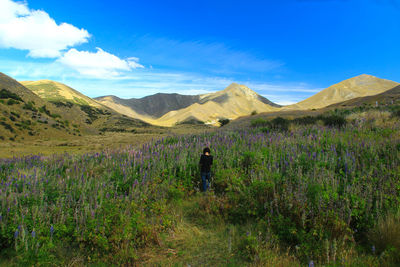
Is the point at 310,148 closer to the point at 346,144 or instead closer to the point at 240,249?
the point at 346,144

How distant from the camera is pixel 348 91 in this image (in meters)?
169

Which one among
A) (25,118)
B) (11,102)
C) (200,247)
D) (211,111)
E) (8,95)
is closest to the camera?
(200,247)

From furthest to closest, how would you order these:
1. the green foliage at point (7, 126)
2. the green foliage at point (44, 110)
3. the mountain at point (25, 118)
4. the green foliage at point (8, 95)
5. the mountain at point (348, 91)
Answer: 1. the mountain at point (348, 91)
2. the green foliage at point (44, 110)
3. the green foliage at point (8, 95)
4. the mountain at point (25, 118)
5. the green foliage at point (7, 126)

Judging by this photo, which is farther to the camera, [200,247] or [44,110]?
[44,110]

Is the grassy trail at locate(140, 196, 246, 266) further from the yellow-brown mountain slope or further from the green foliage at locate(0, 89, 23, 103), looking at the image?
the yellow-brown mountain slope

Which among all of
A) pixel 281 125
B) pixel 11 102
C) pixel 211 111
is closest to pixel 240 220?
pixel 281 125

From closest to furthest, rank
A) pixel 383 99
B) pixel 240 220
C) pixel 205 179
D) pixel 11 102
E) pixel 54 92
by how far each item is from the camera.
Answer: pixel 240 220
pixel 205 179
pixel 11 102
pixel 383 99
pixel 54 92

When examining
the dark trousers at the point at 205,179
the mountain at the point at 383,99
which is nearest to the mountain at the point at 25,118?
the dark trousers at the point at 205,179

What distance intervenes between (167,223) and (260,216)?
65.3 inches

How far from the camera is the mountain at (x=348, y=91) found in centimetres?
16238

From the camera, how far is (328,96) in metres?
171

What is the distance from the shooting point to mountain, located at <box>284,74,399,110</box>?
16238 cm

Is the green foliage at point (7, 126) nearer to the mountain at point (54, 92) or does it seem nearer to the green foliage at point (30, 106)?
the green foliage at point (30, 106)

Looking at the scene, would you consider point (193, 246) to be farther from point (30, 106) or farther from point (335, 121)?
point (30, 106)
